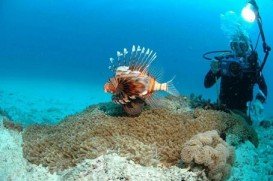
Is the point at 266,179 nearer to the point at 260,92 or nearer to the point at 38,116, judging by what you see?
the point at 260,92

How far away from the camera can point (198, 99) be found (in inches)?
298

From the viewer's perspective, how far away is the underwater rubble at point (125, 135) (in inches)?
177

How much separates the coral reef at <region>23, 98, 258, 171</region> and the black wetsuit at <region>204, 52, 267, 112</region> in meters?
1.56

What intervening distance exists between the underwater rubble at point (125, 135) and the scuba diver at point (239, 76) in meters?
1.22

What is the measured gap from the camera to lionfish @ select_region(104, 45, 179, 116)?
507 centimetres

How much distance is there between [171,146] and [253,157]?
5.38 ft

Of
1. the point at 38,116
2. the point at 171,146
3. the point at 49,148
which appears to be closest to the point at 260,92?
the point at 171,146

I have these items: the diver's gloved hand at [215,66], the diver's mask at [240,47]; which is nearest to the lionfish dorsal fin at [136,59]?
the diver's gloved hand at [215,66]

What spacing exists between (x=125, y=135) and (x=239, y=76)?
365 centimetres

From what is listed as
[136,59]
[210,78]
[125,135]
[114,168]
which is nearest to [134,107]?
[125,135]

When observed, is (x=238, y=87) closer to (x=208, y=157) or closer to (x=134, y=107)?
(x=134, y=107)

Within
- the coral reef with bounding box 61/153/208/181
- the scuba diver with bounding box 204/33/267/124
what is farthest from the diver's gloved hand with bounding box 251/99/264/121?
the coral reef with bounding box 61/153/208/181

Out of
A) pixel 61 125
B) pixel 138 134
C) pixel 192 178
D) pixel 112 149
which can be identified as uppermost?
pixel 61 125

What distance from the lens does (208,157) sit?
4.12 m
